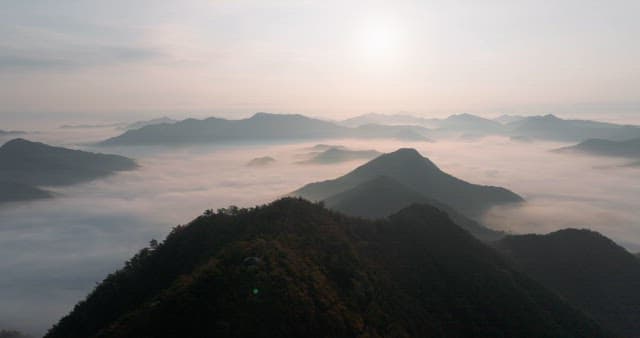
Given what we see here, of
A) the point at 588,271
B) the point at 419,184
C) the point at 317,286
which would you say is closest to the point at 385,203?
the point at 419,184

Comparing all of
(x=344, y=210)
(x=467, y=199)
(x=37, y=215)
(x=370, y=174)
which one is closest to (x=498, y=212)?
(x=467, y=199)

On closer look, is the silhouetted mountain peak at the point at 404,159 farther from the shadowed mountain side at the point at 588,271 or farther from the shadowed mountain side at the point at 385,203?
the shadowed mountain side at the point at 588,271

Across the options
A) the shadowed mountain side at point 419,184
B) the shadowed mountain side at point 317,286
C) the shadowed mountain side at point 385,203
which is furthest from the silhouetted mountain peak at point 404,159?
the shadowed mountain side at point 317,286

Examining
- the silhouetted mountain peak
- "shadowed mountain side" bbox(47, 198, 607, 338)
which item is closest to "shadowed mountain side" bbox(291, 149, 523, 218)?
the silhouetted mountain peak

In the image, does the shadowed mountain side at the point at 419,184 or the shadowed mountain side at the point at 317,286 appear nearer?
the shadowed mountain side at the point at 317,286

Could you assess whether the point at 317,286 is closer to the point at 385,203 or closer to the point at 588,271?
the point at 588,271

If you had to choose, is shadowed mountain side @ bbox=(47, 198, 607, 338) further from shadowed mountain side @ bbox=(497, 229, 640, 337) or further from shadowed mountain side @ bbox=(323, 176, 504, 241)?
shadowed mountain side @ bbox=(323, 176, 504, 241)

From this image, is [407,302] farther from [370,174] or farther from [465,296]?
[370,174]
